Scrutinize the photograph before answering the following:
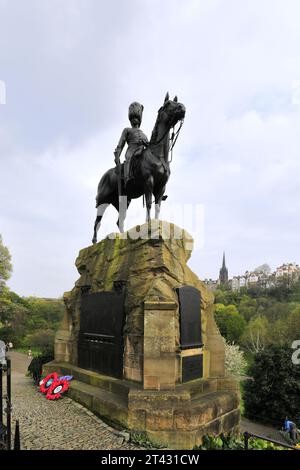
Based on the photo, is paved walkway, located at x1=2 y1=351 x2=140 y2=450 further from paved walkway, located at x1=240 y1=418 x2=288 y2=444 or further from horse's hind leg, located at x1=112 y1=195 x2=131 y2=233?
paved walkway, located at x1=240 y1=418 x2=288 y2=444

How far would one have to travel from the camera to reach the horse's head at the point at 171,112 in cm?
881

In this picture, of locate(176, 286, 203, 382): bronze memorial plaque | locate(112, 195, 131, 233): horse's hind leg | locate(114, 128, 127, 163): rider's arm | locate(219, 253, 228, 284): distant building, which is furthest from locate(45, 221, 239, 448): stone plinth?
locate(219, 253, 228, 284): distant building

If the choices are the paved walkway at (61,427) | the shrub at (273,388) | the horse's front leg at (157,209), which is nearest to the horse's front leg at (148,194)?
the horse's front leg at (157,209)

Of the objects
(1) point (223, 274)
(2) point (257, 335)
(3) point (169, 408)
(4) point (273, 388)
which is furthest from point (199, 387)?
(1) point (223, 274)

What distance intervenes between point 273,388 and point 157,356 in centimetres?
1381

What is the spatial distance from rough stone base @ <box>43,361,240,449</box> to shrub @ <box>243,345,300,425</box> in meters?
11.2

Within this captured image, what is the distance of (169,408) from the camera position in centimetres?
721

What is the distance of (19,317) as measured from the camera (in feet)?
156

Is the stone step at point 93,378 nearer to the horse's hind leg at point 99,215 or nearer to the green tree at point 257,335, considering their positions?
the horse's hind leg at point 99,215

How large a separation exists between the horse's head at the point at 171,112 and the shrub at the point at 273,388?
50.1ft

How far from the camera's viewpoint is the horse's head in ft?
28.9

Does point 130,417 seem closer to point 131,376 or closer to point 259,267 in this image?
point 131,376
